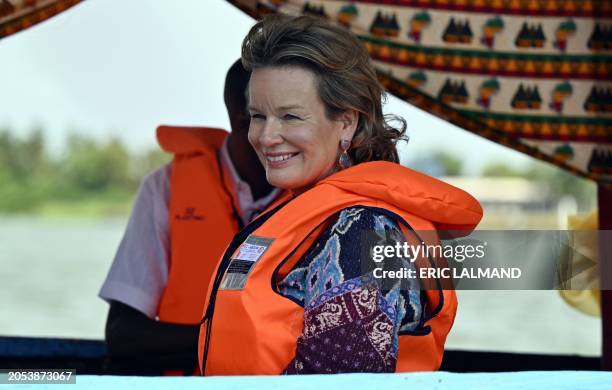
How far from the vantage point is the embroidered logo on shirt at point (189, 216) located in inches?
118

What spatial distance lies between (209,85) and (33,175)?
6021mm

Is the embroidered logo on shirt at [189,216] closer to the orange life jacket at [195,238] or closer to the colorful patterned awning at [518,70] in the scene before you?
the orange life jacket at [195,238]

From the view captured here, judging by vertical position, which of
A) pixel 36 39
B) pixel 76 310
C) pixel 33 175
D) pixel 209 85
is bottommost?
pixel 76 310

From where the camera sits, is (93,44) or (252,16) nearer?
(252,16)

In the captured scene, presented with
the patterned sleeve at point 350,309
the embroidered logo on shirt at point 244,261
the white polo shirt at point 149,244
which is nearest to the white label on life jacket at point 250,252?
the embroidered logo on shirt at point 244,261

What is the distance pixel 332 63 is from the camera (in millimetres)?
2100

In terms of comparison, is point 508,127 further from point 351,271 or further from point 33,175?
point 33,175

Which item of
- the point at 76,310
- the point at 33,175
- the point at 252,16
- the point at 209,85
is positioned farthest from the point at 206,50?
the point at 252,16

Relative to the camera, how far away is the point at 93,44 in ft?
117

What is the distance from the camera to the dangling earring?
2.16 m
